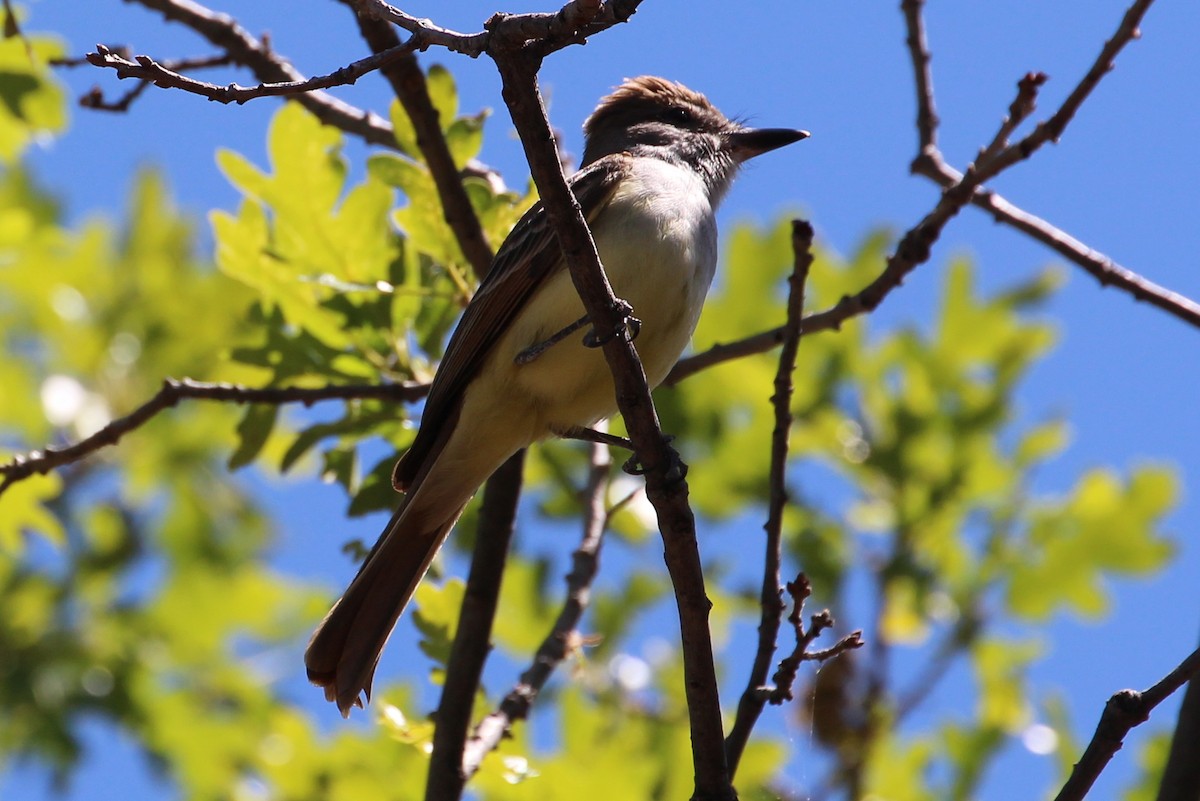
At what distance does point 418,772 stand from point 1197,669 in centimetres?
302

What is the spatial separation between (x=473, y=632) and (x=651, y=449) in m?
1.50

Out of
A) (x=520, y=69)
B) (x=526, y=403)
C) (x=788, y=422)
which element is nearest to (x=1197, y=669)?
(x=788, y=422)

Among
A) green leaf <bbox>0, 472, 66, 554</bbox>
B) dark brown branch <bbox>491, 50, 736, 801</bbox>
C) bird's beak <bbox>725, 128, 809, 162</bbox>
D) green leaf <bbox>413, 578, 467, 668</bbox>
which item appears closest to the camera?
dark brown branch <bbox>491, 50, 736, 801</bbox>

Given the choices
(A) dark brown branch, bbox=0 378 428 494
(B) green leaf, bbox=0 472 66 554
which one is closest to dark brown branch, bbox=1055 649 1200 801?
(A) dark brown branch, bbox=0 378 428 494

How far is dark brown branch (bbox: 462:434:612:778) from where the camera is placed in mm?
4621

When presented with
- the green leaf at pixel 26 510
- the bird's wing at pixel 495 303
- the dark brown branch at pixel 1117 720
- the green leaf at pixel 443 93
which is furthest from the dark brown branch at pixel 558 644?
the dark brown branch at pixel 1117 720

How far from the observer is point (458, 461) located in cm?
469

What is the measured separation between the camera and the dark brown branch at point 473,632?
4.46m

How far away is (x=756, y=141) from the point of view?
5.96 m

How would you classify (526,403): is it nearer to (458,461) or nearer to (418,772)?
(458,461)

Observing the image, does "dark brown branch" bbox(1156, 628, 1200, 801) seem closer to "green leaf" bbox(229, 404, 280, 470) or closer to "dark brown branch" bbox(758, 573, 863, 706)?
"dark brown branch" bbox(758, 573, 863, 706)

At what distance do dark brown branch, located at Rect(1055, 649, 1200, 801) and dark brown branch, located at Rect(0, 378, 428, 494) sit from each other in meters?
2.61

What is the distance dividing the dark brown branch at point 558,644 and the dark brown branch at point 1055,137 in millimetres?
1611

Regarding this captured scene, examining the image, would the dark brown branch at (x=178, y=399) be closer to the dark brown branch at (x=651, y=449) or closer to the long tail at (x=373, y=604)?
the long tail at (x=373, y=604)
